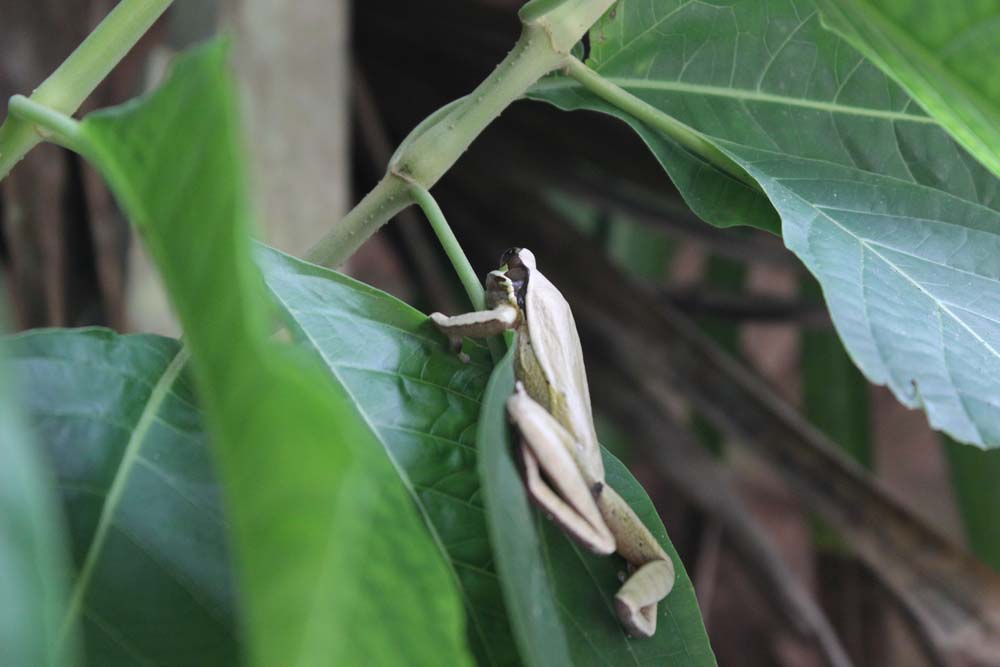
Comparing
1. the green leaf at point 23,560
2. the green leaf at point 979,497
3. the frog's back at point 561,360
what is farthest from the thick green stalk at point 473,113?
the green leaf at point 979,497

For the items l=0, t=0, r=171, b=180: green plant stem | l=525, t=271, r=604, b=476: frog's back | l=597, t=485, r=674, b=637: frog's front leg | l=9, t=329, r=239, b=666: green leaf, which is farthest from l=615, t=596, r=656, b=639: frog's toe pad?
l=0, t=0, r=171, b=180: green plant stem

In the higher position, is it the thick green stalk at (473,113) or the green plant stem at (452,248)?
the thick green stalk at (473,113)

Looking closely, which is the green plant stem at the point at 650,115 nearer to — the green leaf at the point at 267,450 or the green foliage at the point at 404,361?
the green foliage at the point at 404,361

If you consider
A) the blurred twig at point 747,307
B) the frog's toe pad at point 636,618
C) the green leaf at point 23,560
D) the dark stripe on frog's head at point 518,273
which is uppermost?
the blurred twig at point 747,307

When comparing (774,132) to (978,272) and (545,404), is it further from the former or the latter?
(545,404)

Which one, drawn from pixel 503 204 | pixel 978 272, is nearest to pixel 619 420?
pixel 503 204
